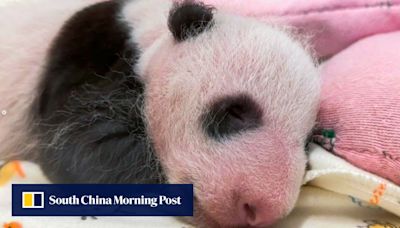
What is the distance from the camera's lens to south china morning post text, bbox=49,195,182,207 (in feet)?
2.37

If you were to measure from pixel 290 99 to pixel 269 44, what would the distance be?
115mm

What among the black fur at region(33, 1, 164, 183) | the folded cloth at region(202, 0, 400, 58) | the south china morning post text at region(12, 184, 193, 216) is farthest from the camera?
the folded cloth at region(202, 0, 400, 58)

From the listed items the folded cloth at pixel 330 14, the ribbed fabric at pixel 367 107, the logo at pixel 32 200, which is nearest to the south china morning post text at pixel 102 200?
the logo at pixel 32 200

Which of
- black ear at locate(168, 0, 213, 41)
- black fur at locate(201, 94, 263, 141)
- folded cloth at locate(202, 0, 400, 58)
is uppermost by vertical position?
folded cloth at locate(202, 0, 400, 58)

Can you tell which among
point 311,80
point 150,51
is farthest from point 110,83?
point 311,80

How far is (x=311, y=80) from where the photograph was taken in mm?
896

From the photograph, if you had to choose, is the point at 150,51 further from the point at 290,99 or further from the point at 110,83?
the point at 290,99

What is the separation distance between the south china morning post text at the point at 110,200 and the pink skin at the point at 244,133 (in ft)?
0.15

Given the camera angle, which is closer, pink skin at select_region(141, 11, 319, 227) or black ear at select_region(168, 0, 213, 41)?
pink skin at select_region(141, 11, 319, 227)

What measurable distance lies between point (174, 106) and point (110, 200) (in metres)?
0.19

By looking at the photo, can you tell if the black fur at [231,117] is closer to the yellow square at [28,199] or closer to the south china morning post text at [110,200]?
the south china morning post text at [110,200]

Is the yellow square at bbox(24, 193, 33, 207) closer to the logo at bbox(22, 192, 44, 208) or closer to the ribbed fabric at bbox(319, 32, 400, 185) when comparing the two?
the logo at bbox(22, 192, 44, 208)

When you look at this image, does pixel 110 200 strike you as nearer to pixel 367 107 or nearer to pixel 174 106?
pixel 174 106

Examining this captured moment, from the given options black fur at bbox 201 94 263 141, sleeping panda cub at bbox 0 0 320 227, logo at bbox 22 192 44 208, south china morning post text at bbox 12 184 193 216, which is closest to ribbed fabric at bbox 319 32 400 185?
sleeping panda cub at bbox 0 0 320 227
